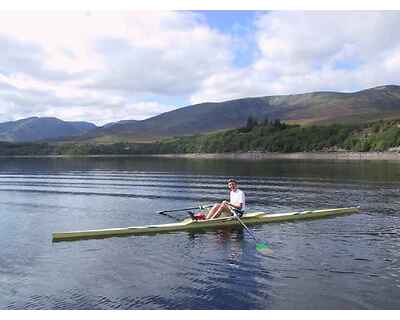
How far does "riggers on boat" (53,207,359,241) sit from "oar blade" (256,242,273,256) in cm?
624

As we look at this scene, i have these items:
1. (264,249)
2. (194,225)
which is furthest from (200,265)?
(194,225)

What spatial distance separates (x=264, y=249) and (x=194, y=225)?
276 inches

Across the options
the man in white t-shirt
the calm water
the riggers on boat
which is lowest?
the calm water

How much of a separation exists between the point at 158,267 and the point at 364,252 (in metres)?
9.90

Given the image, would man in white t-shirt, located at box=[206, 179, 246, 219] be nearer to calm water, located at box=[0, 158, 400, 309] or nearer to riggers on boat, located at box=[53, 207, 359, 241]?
riggers on boat, located at box=[53, 207, 359, 241]

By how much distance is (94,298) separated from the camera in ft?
52.3

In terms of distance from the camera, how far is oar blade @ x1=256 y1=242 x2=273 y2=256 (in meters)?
21.6

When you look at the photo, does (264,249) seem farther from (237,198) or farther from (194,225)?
(237,198)

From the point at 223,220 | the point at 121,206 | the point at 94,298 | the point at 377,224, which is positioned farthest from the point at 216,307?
the point at 121,206

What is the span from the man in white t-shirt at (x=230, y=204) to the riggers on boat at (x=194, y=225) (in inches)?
22.8

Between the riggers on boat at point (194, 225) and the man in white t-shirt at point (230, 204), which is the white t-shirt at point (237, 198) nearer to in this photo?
the man in white t-shirt at point (230, 204)

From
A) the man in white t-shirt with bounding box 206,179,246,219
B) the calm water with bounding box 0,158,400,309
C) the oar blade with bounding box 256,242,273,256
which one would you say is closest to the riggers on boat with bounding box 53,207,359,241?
the man in white t-shirt with bounding box 206,179,246,219

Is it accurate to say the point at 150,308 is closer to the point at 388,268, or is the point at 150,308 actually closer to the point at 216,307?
the point at 216,307

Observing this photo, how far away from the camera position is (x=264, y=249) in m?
22.0
